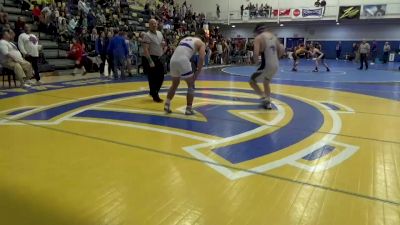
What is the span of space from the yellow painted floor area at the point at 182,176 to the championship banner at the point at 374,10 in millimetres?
26268

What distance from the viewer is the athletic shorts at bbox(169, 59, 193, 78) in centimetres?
575

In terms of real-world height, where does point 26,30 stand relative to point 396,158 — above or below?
above

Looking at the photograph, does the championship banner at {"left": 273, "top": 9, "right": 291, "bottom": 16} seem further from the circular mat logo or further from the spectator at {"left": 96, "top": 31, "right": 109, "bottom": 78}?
the circular mat logo

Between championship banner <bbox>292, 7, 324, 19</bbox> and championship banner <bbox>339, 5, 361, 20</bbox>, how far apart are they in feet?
5.26

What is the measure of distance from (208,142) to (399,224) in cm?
238

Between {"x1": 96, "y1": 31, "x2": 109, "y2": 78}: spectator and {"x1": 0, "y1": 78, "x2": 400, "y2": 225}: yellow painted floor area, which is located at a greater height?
{"x1": 96, "y1": 31, "x2": 109, "y2": 78}: spectator

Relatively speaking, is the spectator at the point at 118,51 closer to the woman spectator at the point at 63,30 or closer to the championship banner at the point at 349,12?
the woman spectator at the point at 63,30

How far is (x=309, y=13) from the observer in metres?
31.0

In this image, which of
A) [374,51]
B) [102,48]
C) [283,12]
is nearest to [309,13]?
[283,12]

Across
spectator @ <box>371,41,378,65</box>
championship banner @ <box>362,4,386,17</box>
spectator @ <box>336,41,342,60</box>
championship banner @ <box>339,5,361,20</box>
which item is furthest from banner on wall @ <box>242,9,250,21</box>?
spectator @ <box>371,41,378,65</box>

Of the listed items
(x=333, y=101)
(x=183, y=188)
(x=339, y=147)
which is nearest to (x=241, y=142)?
(x=339, y=147)

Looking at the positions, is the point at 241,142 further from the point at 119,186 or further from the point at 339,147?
the point at 119,186

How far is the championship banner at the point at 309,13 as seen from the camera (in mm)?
30375

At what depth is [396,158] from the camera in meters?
3.88
